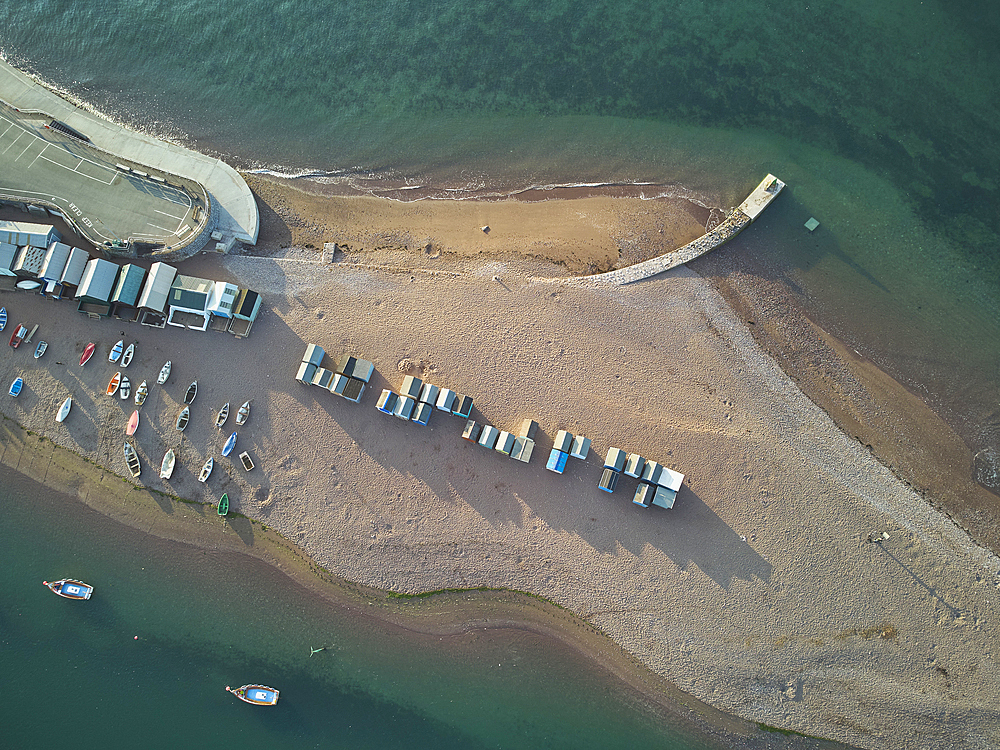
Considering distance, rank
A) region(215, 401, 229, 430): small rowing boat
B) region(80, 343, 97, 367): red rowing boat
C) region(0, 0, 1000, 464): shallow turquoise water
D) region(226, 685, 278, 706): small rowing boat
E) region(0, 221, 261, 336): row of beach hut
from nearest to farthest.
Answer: region(226, 685, 278, 706): small rowing boat < region(0, 221, 261, 336): row of beach hut < region(215, 401, 229, 430): small rowing boat < region(80, 343, 97, 367): red rowing boat < region(0, 0, 1000, 464): shallow turquoise water

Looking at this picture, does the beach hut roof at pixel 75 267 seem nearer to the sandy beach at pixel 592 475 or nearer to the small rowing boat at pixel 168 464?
the sandy beach at pixel 592 475

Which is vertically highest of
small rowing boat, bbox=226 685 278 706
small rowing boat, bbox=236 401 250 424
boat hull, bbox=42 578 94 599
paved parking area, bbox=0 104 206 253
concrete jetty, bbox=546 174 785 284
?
concrete jetty, bbox=546 174 785 284

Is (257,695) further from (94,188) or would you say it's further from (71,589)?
(94,188)

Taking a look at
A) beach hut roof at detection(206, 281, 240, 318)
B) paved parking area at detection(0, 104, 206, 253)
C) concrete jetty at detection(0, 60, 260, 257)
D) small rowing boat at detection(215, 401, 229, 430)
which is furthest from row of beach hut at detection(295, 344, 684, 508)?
paved parking area at detection(0, 104, 206, 253)

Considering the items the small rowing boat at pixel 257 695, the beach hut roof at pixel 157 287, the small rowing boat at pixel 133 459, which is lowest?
the small rowing boat at pixel 257 695

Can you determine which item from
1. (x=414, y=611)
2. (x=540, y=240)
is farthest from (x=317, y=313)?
(x=414, y=611)

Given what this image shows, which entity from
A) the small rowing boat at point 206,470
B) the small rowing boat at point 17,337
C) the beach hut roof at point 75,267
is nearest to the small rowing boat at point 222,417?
the small rowing boat at point 206,470

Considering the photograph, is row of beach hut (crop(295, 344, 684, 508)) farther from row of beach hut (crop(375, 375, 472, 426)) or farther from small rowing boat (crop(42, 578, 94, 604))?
small rowing boat (crop(42, 578, 94, 604))
